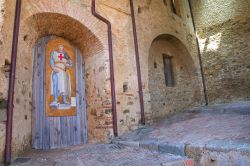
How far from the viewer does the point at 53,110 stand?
477 cm

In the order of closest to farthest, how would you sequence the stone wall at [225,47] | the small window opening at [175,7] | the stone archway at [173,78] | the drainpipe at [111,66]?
the drainpipe at [111,66] → the stone archway at [173,78] → the stone wall at [225,47] → the small window opening at [175,7]

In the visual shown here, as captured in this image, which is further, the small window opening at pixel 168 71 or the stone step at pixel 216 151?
the small window opening at pixel 168 71

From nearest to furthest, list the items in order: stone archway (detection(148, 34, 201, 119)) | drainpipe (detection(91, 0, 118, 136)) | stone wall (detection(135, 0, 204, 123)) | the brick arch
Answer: the brick arch
drainpipe (detection(91, 0, 118, 136))
stone wall (detection(135, 0, 204, 123))
stone archway (detection(148, 34, 201, 119))

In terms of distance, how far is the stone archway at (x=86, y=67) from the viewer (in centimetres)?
389

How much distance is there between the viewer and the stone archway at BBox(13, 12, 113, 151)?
3893 millimetres

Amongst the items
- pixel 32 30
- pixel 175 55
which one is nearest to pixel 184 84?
pixel 175 55

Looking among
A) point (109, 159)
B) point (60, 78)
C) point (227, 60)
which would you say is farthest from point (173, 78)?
point (109, 159)

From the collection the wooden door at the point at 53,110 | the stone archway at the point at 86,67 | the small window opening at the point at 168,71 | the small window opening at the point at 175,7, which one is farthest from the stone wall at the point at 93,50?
the small window opening at the point at 175,7

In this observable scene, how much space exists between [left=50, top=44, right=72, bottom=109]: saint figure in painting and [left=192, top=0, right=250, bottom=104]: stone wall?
19.3ft

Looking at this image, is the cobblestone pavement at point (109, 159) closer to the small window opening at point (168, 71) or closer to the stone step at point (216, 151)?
the stone step at point (216, 151)

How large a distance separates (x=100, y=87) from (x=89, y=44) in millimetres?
1129

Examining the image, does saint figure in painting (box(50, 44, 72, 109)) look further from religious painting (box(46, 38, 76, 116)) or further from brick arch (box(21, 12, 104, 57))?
brick arch (box(21, 12, 104, 57))

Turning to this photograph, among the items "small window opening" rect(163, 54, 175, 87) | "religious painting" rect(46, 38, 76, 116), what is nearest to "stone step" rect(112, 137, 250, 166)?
"religious painting" rect(46, 38, 76, 116)

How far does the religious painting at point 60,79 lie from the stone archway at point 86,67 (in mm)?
323
